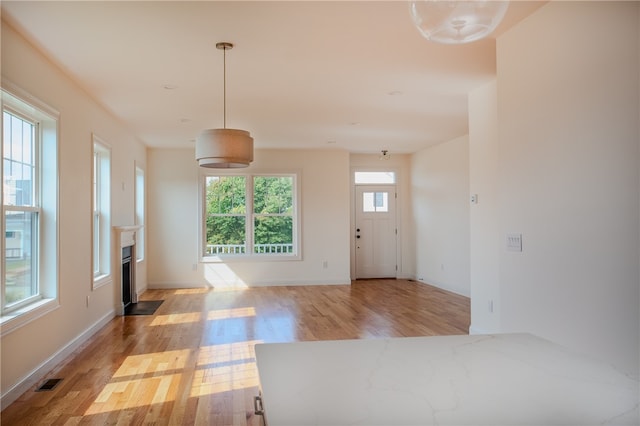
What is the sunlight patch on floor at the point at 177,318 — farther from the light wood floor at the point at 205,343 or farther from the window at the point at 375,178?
the window at the point at 375,178

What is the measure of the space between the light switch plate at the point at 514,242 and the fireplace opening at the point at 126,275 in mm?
5136

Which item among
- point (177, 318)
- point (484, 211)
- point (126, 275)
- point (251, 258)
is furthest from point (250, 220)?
point (484, 211)

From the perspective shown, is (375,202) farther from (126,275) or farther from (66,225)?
(66,225)

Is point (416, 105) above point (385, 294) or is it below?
above

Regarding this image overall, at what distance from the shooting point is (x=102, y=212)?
547 cm

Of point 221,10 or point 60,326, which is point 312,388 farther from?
point 60,326

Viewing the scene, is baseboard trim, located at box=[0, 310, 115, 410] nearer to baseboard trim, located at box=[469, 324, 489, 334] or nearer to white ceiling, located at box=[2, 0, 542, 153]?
white ceiling, located at box=[2, 0, 542, 153]

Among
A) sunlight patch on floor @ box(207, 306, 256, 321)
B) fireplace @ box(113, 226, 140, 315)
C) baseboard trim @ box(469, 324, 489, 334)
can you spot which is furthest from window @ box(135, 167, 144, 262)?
baseboard trim @ box(469, 324, 489, 334)

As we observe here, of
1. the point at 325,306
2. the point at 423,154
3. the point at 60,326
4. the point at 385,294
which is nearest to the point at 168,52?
the point at 60,326

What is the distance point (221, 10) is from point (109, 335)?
3.64m

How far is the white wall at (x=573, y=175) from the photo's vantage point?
7.33ft

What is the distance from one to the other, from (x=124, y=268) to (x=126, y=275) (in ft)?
0.50

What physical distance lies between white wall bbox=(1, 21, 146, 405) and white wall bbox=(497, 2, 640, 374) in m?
3.38

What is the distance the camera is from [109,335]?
15.8 feet
